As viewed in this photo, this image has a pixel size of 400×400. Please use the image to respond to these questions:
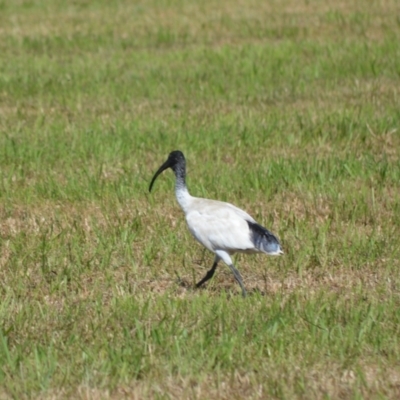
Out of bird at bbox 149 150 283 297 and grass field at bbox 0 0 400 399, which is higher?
bird at bbox 149 150 283 297

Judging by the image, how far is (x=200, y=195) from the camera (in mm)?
8859

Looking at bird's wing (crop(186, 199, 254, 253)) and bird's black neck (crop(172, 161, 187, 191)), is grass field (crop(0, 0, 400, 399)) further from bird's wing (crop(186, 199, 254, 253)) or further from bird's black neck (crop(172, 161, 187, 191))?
bird's black neck (crop(172, 161, 187, 191))

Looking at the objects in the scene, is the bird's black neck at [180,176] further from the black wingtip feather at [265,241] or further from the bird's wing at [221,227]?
the black wingtip feather at [265,241]

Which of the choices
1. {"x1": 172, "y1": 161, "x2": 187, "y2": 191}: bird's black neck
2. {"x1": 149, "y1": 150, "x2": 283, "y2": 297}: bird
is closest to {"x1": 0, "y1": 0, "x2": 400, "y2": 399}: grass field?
{"x1": 149, "y1": 150, "x2": 283, "y2": 297}: bird

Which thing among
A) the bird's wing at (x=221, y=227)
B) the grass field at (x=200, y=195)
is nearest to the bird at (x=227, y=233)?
the bird's wing at (x=221, y=227)

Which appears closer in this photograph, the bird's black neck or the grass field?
the grass field

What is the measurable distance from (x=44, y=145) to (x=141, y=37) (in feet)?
20.0

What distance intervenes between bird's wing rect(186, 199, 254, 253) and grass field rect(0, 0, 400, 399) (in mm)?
331

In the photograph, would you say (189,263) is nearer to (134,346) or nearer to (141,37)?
(134,346)

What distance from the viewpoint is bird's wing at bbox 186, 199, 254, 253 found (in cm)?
653

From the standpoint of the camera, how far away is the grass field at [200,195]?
5.46 m

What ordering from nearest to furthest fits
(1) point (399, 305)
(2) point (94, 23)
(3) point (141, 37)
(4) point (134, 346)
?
(4) point (134, 346)
(1) point (399, 305)
(3) point (141, 37)
(2) point (94, 23)

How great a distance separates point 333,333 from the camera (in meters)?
5.80

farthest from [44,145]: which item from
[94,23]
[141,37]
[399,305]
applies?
[94,23]
